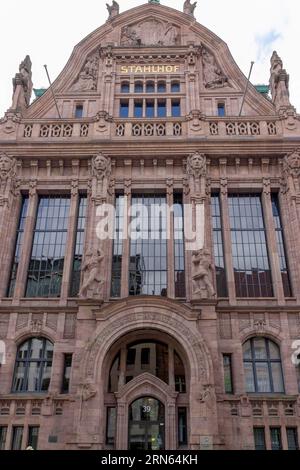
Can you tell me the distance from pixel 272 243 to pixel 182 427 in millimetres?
10633

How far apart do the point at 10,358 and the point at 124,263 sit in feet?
24.4

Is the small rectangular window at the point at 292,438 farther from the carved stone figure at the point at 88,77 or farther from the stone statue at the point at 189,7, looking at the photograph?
the stone statue at the point at 189,7

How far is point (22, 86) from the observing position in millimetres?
28578

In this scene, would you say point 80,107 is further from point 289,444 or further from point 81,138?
point 289,444

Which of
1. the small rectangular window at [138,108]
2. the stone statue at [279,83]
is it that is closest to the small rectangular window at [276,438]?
the stone statue at [279,83]

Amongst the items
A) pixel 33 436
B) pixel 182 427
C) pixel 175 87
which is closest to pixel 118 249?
pixel 182 427

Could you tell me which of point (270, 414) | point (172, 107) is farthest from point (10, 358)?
point (172, 107)

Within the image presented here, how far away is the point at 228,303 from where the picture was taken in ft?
71.3

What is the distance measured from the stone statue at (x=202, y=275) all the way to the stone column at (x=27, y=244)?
916cm

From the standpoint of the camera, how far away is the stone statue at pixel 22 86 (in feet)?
91.6

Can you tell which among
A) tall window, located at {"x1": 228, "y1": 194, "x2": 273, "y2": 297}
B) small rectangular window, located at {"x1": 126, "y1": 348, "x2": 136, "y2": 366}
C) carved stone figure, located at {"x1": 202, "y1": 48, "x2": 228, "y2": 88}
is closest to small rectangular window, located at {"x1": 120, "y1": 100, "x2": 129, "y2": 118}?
carved stone figure, located at {"x1": 202, "y1": 48, "x2": 228, "y2": 88}

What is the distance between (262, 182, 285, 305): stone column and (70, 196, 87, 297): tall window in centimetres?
1047

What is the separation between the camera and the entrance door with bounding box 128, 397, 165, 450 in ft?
62.2

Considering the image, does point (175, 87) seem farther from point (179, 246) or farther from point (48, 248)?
point (48, 248)
